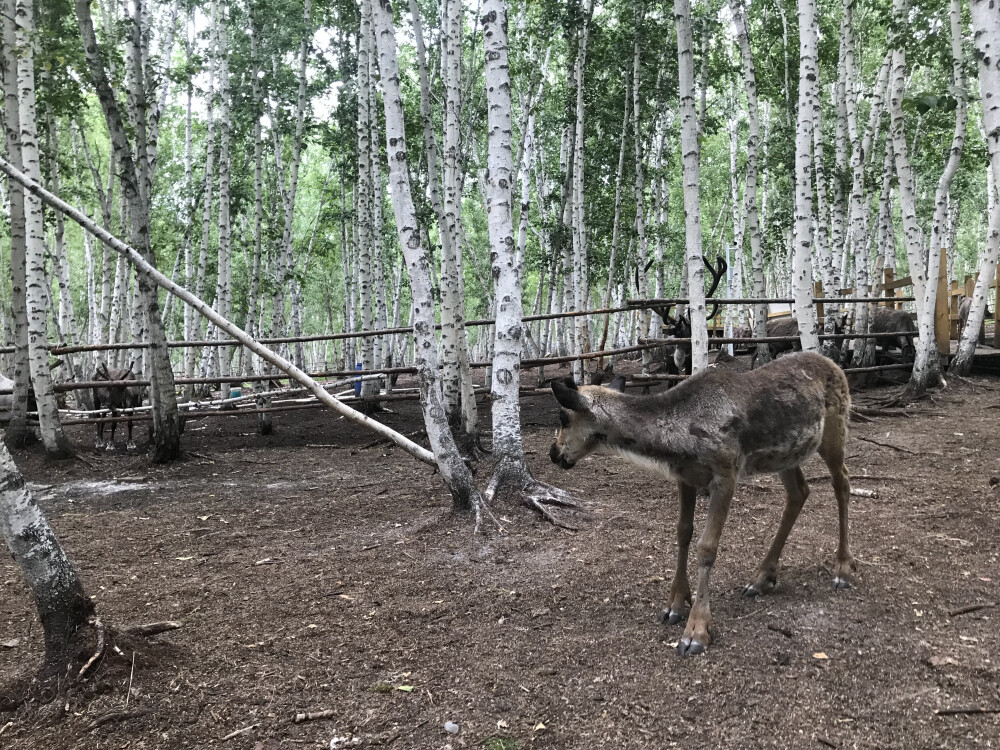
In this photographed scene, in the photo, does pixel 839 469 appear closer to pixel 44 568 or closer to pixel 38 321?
pixel 44 568

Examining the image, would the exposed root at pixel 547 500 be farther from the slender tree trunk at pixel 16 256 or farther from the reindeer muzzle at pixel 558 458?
the slender tree trunk at pixel 16 256

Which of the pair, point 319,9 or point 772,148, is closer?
point 319,9

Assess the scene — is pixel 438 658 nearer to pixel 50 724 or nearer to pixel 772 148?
pixel 50 724

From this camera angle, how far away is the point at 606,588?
453cm

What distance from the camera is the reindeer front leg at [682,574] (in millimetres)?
3930

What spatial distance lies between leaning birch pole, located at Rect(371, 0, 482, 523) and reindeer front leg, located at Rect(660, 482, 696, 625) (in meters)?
2.25

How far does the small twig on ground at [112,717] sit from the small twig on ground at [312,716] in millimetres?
697

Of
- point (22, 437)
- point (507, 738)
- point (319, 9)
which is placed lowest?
point (507, 738)

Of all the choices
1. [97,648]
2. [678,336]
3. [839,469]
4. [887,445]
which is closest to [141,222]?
[97,648]

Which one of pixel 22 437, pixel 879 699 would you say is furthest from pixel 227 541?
pixel 22 437

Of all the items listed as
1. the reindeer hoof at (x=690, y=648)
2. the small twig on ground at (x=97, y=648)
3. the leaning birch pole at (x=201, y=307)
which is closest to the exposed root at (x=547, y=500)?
the leaning birch pole at (x=201, y=307)

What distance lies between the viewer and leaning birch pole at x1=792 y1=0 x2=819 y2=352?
28.6 ft

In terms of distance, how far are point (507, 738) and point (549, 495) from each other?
11.5ft

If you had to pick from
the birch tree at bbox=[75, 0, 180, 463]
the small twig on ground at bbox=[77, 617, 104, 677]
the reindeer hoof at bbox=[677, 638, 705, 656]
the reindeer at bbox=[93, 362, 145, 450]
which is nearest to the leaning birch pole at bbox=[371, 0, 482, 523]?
the reindeer hoof at bbox=[677, 638, 705, 656]
